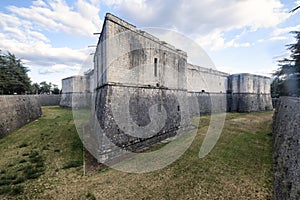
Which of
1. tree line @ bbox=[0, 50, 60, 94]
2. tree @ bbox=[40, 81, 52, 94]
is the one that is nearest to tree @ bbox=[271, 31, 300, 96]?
tree line @ bbox=[0, 50, 60, 94]

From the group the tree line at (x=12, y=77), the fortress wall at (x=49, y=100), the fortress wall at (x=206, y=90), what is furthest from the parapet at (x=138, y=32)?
the fortress wall at (x=49, y=100)

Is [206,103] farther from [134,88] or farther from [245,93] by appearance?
[134,88]

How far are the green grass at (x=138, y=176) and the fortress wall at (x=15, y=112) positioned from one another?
7.41ft

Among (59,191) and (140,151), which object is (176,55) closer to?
(140,151)

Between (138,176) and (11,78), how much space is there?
26543 mm

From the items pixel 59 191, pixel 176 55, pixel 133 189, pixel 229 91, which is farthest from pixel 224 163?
pixel 229 91

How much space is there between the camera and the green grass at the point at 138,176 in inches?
199

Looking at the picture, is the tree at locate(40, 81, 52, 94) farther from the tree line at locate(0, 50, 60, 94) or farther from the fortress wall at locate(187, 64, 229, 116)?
the fortress wall at locate(187, 64, 229, 116)

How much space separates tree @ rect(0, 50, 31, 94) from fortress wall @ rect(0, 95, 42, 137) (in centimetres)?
1052

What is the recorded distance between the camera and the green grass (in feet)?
16.6

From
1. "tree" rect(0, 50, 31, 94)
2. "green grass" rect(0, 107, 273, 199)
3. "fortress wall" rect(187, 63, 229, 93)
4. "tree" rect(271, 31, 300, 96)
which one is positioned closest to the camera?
"green grass" rect(0, 107, 273, 199)

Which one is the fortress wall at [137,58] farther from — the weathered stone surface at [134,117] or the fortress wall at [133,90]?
the weathered stone surface at [134,117]

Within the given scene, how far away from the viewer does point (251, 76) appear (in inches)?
953

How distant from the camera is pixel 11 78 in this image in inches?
918
